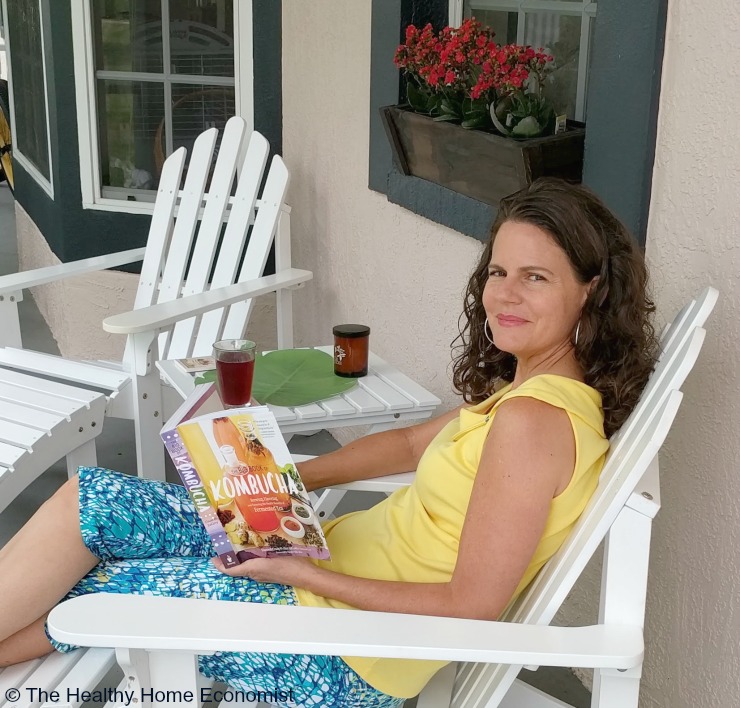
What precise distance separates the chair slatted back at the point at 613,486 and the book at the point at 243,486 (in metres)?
0.32

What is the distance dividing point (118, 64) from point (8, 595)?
10.3 ft

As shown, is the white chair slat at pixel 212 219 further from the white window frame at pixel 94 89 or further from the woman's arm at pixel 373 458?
the woman's arm at pixel 373 458

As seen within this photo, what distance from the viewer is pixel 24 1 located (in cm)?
539

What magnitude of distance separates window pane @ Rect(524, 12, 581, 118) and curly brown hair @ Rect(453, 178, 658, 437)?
3.13 ft

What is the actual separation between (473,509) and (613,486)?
21 centimetres

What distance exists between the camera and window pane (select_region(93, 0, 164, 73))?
4.12 meters

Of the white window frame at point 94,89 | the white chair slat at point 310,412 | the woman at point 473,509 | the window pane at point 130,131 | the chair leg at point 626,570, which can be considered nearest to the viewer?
the chair leg at point 626,570

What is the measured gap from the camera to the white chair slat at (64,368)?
2861mm

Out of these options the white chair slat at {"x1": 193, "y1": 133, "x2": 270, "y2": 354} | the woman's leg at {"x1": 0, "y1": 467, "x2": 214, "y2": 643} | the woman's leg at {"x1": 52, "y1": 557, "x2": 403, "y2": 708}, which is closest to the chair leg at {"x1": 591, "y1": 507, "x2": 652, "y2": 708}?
the woman's leg at {"x1": 52, "y1": 557, "x2": 403, "y2": 708}

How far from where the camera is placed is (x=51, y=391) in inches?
109

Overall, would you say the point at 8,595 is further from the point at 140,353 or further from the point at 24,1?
the point at 24,1

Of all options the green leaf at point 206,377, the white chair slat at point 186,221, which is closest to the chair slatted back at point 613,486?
the green leaf at point 206,377

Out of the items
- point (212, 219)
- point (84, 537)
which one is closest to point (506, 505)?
point (84, 537)

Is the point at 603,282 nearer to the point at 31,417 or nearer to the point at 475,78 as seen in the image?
the point at 475,78
